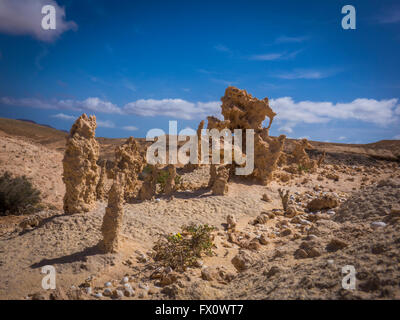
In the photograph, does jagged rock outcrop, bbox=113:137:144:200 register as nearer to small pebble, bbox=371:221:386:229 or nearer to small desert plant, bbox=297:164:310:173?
small pebble, bbox=371:221:386:229

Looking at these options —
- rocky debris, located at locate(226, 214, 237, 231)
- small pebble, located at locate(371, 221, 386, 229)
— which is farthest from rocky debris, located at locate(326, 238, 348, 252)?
rocky debris, located at locate(226, 214, 237, 231)

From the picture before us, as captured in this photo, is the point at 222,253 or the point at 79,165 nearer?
the point at 222,253

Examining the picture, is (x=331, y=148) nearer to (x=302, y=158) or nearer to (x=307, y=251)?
(x=302, y=158)

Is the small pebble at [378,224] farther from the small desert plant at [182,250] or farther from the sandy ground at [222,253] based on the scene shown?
the small desert plant at [182,250]

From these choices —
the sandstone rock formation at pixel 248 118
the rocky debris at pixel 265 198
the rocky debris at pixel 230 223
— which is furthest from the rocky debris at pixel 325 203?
the rocky debris at pixel 230 223

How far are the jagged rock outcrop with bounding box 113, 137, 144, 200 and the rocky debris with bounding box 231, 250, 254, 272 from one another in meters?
5.24

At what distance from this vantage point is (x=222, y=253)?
21.1 feet

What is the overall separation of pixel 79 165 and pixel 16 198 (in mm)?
5483

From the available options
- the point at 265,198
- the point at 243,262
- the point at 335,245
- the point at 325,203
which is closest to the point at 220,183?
the point at 265,198

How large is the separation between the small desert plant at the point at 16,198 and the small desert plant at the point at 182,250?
7066mm

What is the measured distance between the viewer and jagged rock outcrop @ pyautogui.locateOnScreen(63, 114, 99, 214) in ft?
21.8

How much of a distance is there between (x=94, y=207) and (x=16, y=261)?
7.46 ft

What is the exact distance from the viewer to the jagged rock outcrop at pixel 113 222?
18.0 ft

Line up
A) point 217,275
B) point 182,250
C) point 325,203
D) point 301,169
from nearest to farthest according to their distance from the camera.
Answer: point 217,275
point 182,250
point 325,203
point 301,169
